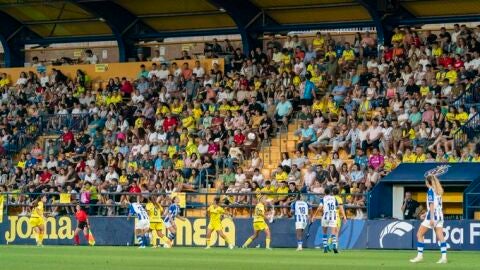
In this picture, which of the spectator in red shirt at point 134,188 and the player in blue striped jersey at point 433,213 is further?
the spectator in red shirt at point 134,188

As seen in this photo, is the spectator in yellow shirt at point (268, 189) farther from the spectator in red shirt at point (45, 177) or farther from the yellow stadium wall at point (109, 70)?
the yellow stadium wall at point (109, 70)

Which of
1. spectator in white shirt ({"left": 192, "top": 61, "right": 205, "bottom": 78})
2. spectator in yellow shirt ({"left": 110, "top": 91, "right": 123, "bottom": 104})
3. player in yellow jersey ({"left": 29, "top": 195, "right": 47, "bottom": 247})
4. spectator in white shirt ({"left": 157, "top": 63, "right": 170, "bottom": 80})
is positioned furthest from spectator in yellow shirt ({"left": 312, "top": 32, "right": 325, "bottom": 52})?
player in yellow jersey ({"left": 29, "top": 195, "right": 47, "bottom": 247})

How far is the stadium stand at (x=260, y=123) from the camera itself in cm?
3988

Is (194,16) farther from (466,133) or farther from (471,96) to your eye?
(466,133)

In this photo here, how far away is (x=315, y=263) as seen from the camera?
26422 mm

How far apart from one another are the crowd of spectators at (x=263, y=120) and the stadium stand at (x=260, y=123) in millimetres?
50

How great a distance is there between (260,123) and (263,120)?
6.3 inches

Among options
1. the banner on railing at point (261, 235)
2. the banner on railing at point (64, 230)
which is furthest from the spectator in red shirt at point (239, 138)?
the banner on railing at point (64, 230)

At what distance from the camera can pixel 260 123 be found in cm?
4419

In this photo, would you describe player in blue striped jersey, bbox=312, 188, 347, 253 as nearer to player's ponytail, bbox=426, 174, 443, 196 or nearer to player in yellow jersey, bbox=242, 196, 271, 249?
player in yellow jersey, bbox=242, 196, 271, 249

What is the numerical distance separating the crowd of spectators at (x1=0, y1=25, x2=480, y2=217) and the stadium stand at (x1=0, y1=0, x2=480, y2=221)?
5 centimetres

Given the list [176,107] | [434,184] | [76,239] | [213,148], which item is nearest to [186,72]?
[176,107]

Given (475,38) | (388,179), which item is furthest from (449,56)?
(388,179)

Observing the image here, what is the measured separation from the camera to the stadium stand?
39.9 meters
